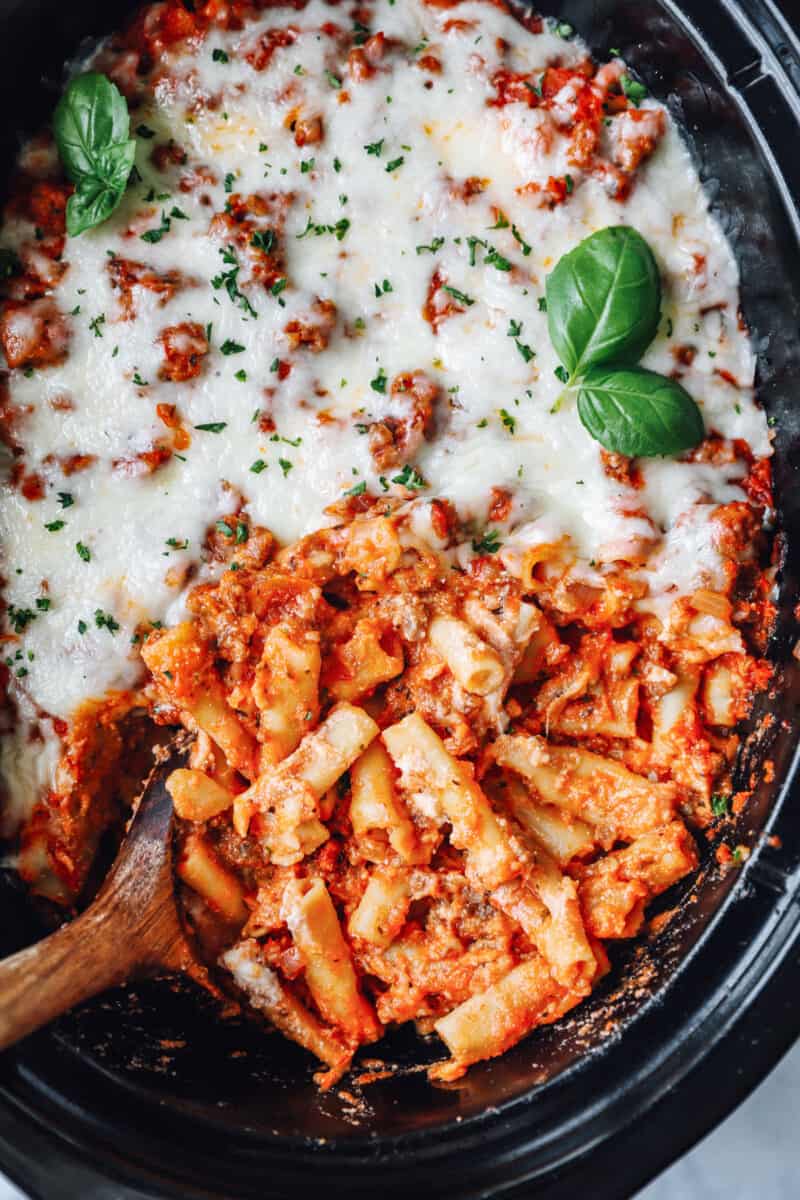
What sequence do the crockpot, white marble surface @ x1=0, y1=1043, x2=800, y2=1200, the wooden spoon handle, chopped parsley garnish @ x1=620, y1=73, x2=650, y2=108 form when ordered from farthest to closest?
1. white marble surface @ x1=0, y1=1043, x2=800, y2=1200
2. chopped parsley garnish @ x1=620, y1=73, x2=650, y2=108
3. the crockpot
4. the wooden spoon handle

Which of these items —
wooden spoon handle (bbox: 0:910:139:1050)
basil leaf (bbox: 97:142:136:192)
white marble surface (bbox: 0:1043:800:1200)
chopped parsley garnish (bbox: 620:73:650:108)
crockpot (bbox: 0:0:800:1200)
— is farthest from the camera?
white marble surface (bbox: 0:1043:800:1200)

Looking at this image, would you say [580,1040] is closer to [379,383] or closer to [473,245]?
[379,383]

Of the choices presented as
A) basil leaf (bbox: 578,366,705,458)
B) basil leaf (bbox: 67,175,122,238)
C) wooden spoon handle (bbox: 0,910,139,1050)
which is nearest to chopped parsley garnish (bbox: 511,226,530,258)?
basil leaf (bbox: 578,366,705,458)

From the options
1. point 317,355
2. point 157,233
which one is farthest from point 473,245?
point 157,233

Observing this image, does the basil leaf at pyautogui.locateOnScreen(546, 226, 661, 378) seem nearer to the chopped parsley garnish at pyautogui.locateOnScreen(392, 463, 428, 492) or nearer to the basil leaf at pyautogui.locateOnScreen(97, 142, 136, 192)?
the chopped parsley garnish at pyautogui.locateOnScreen(392, 463, 428, 492)

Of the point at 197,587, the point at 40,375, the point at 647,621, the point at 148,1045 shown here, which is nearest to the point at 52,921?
the point at 148,1045
